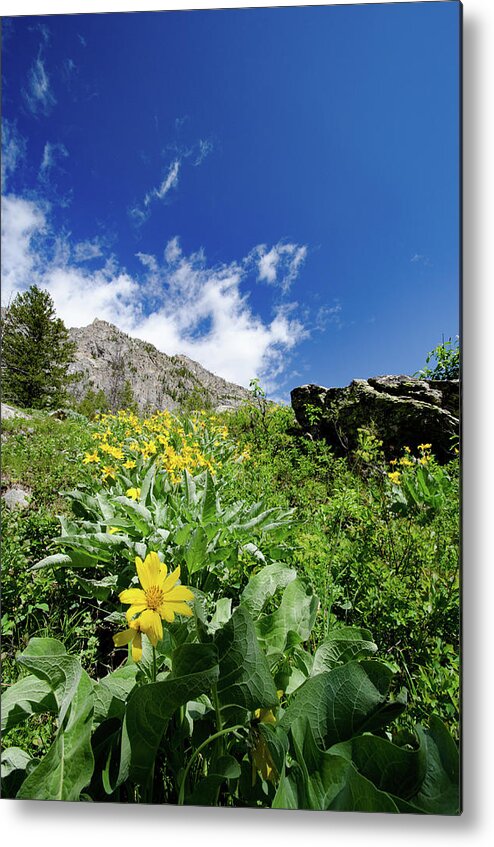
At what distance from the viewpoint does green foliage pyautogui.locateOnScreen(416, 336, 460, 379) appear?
1327 millimetres

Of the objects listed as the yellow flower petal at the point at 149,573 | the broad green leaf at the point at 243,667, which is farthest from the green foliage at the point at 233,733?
the yellow flower petal at the point at 149,573

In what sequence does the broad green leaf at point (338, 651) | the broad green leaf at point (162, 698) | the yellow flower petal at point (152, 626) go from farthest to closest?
the broad green leaf at point (338, 651)
the yellow flower petal at point (152, 626)
the broad green leaf at point (162, 698)

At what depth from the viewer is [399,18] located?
1.37 m

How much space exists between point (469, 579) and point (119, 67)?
4.83ft

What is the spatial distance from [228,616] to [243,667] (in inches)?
7.5

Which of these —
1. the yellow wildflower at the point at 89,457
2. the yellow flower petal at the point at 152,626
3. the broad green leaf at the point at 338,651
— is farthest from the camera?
the yellow wildflower at the point at 89,457

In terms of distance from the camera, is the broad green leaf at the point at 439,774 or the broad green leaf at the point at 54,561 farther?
the broad green leaf at the point at 54,561

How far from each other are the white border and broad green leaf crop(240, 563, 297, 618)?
15.6 inches

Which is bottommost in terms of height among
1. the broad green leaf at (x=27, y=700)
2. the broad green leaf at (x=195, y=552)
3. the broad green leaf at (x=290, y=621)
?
the broad green leaf at (x=27, y=700)

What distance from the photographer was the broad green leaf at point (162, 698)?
102cm

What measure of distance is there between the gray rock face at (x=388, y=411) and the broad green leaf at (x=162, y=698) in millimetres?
657

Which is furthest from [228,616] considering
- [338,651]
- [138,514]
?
[138,514]

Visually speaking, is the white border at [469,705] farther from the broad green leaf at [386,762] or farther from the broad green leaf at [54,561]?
the broad green leaf at [54,561]

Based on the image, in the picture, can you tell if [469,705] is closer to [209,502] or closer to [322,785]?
[322,785]
